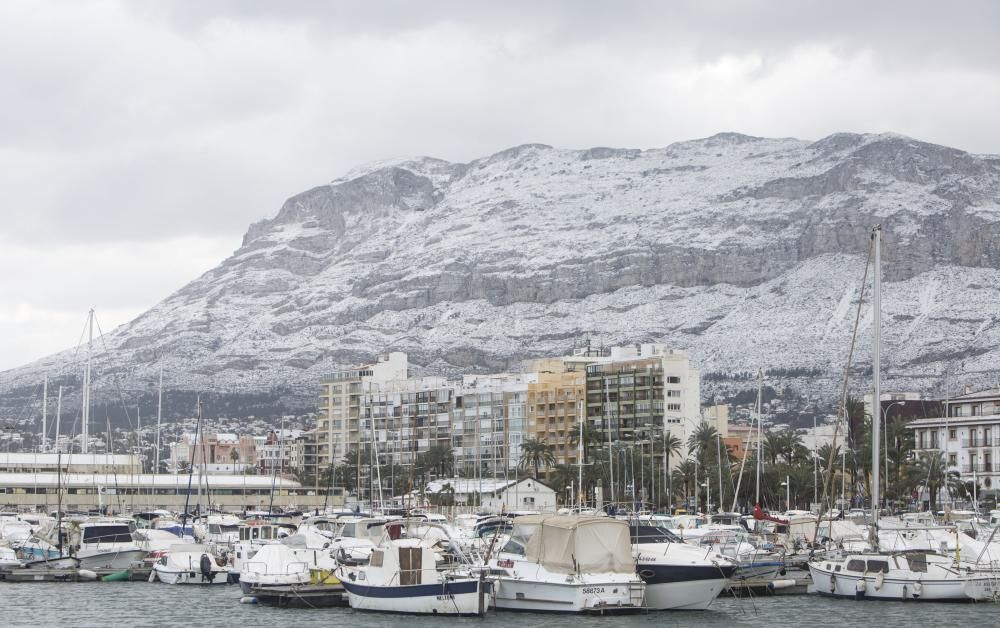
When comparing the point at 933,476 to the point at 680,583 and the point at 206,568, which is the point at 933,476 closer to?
the point at 206,568

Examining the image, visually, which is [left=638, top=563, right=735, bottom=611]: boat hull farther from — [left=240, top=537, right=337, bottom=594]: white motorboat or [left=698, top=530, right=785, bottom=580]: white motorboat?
[left=240, top=537, right=337, bottom=594]: white motorboat

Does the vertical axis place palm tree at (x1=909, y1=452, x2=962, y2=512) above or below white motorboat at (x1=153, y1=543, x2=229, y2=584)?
above

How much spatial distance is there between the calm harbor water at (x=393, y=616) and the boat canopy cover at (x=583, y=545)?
201 centimetres

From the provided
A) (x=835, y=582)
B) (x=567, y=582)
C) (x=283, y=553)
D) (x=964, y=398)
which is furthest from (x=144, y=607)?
(x=964, y=398)

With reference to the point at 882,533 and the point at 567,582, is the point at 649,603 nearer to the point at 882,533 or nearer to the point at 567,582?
the point at 567,582

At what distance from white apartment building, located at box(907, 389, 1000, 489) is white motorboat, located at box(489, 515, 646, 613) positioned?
10550 cm

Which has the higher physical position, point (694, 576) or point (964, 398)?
point (964, 398)

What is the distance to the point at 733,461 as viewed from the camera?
617 feet

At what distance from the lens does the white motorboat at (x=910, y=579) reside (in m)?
69.2

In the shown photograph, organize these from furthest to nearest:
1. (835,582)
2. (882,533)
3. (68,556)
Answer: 1. (68,556)
2. (882,533)
3. (835,582)

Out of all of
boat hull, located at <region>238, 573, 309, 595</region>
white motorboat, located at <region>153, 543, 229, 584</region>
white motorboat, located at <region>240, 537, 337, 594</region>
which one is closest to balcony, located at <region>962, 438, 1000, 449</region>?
white motorboat, located at <region>153, 543, 229, 584</region>

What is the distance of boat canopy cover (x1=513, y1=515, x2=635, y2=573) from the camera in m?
61.0

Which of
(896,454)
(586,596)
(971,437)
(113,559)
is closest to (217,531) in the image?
(113,559)

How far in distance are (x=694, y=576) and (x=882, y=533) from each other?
680 inches
